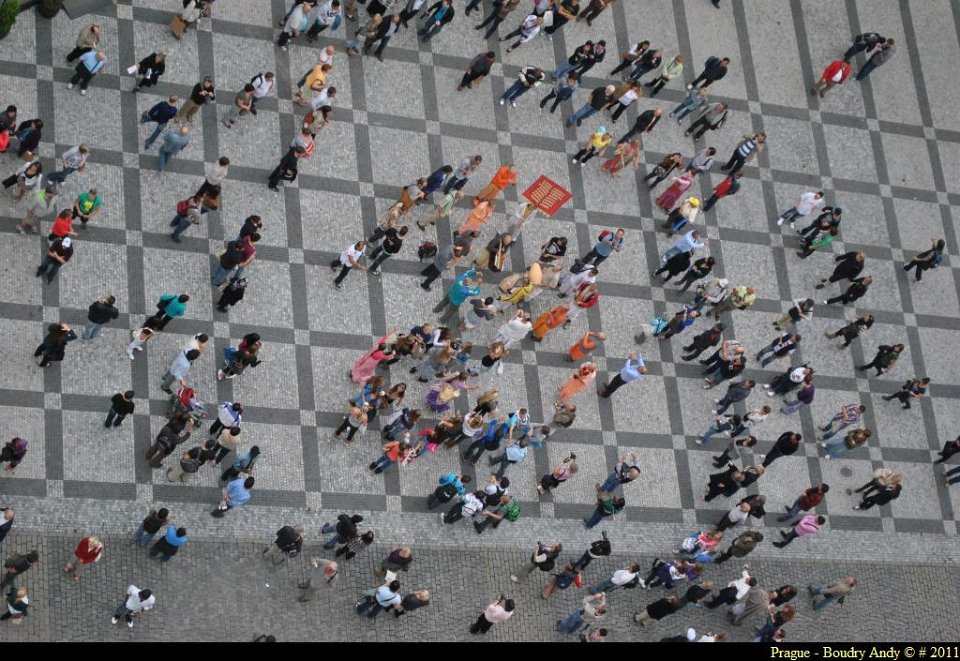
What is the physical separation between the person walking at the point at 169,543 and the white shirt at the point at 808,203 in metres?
18.8

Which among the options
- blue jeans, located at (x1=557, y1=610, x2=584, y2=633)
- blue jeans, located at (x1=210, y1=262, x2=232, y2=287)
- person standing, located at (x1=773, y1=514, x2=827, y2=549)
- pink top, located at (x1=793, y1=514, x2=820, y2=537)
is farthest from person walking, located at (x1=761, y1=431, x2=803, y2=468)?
blue jeans, located at (x1=210, y1=262, x2=232, y2=287)

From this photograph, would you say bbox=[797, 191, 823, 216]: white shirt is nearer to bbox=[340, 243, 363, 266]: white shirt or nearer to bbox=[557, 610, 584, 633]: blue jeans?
bbox=[340, 243, 363, 266]: white shirt

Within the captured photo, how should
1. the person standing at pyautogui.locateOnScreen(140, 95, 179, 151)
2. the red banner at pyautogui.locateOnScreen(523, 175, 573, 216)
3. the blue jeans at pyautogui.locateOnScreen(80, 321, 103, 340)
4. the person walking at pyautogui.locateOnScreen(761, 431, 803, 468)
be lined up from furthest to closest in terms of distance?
1. the red banner at pyautogui.locateOnScreen(523, 175, 573, 216)
2. the person walking at pyautogui.locateOnScreen(761, 431, 803, 468)
3. the person standing at pyautogui.locateOnScreen(140, 95, 179, 151)
4. the blue jeans at pyautogui.locateOnScreen(80, 321, 103, 340)

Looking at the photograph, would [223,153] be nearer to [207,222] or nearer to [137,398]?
[207,222]

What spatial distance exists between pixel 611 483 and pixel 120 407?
11118 millimetres

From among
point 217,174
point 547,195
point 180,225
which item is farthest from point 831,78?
point 180,225

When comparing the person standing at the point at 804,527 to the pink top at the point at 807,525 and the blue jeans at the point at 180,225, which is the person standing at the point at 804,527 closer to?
the pink top at the point at 807,525

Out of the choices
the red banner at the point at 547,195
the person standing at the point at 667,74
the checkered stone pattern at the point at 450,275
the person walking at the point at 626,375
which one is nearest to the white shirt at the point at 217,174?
the checkered stone pattern at the point at 450,275

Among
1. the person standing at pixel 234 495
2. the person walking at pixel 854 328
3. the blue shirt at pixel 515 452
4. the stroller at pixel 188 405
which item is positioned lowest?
the person standing at pixel 234 495

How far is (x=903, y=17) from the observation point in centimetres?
4781

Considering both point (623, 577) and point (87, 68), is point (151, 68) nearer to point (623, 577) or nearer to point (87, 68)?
point (87, 68)

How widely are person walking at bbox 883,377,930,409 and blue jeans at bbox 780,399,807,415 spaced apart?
2.74 m

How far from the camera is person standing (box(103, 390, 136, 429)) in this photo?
105ft

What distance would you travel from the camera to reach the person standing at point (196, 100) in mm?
36094
